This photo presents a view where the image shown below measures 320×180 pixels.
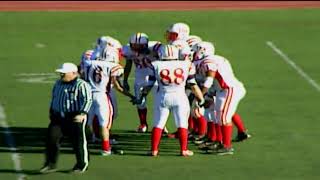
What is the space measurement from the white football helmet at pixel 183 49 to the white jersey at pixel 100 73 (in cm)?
84

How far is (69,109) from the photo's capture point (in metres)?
13.2

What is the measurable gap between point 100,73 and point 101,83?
0.14m

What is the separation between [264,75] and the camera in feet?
68.2

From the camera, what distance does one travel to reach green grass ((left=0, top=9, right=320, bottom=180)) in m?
13.9

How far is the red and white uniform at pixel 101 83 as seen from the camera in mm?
14508

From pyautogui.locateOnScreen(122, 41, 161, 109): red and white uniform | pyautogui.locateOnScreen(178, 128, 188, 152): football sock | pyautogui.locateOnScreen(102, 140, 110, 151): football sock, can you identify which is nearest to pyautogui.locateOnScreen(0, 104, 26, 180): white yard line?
pyautogui.locateOnScreen(102, 140, 110, 151): football sock

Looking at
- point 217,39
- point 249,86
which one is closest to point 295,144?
point 249,86

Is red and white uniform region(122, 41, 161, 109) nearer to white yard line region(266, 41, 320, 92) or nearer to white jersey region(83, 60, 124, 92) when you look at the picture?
white jersey region(83, 60, 124, 92)

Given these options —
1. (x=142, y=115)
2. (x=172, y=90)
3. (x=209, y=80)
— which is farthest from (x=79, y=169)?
(x=142, y=115)

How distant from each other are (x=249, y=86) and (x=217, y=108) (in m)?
Answer: 5.13

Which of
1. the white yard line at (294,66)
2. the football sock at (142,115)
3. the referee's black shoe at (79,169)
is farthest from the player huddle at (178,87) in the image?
the white yard line at (294,66)

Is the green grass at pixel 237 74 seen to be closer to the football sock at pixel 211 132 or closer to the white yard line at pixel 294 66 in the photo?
the white yard line at pixel 294 66

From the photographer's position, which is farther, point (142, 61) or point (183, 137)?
point (142, 61)

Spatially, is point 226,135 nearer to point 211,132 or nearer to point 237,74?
point 211,132
